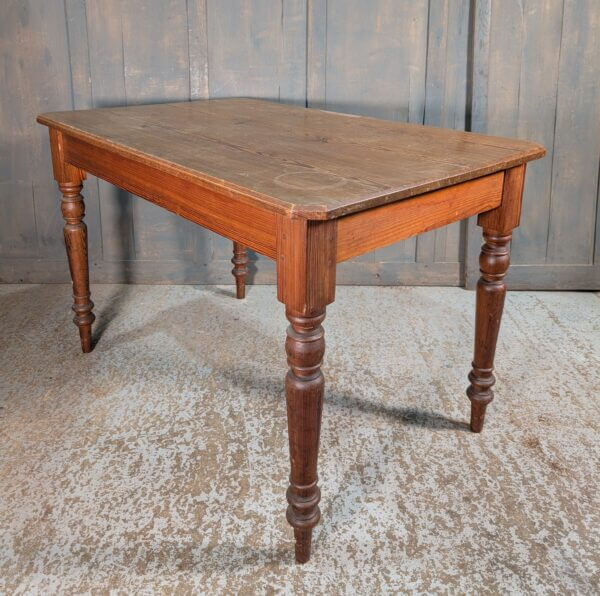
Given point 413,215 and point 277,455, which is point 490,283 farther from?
point 277,455

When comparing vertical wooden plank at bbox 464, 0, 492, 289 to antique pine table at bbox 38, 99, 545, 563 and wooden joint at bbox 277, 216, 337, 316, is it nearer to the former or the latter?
antique pine table at bbox 38, 99, 545, 563

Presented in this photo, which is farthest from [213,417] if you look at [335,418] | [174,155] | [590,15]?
[590,15]

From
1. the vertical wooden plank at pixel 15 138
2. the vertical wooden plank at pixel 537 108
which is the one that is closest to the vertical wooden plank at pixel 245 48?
the vertical wooden plank at pixel 15 138

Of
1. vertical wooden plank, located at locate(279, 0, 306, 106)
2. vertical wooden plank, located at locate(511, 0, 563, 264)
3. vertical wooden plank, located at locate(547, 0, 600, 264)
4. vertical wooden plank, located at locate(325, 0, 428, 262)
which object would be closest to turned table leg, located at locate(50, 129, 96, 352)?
vertical wooden plank, located at locate(279, 0, 306, 106)

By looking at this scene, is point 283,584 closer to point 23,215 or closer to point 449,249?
point 449,249

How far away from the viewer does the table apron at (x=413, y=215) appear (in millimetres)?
1426

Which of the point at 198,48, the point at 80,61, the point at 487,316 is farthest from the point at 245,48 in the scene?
the point at 487,316

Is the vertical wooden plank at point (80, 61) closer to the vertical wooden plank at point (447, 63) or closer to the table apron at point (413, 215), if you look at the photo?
the vertical wooden plank at point (447, 63)

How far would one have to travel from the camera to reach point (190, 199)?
167cm

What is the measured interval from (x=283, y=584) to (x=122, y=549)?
14.6 inches

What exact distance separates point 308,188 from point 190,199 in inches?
13.8

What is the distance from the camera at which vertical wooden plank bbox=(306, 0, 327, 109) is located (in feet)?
9.43

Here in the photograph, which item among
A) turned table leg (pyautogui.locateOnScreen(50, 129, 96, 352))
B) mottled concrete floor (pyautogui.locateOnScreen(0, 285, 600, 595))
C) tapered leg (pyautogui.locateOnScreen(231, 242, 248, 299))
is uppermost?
turned table leg (pyautogui.locateOnScreen(50, 129, 96, 352))

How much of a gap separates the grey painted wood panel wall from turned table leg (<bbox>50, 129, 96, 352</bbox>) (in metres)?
0.69
